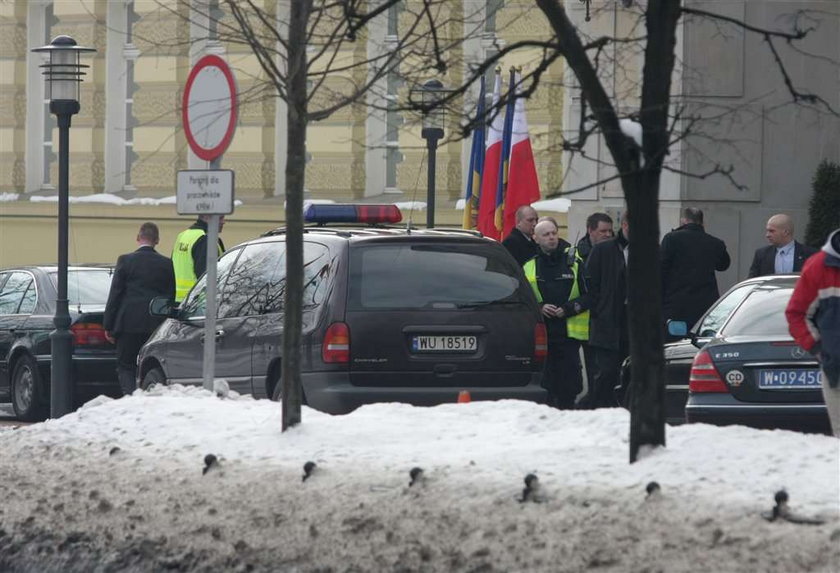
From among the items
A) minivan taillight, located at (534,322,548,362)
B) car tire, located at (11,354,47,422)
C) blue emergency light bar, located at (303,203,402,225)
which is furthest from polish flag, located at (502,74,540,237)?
minivan taillight, located at (534,322,548,362)

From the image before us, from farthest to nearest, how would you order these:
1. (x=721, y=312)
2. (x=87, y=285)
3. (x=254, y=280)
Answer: (x=87, y=285)
(x=254, y=280)
(x=721, y=312)

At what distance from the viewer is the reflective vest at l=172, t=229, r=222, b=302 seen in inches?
672

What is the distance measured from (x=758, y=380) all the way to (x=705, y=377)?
0.33 meters

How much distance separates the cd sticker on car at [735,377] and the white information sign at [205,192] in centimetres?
311

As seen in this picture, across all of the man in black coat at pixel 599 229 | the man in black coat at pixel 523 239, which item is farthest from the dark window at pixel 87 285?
the man in black coat at pixel 599 229

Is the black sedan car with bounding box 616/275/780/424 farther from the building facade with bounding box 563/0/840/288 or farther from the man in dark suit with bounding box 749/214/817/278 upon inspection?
the building facade with bounding box 563/0/840/288

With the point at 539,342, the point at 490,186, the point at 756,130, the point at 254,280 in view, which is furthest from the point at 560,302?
the point at 756,130

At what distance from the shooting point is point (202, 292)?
14164 mm

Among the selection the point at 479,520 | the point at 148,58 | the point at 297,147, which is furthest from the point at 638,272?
the point at 148,58

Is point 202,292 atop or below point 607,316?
atop

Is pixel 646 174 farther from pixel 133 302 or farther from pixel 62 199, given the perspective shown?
pixel 62 199

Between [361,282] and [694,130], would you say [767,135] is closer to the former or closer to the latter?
[361,282]

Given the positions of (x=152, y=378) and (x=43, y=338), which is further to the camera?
(x=43, y=338)

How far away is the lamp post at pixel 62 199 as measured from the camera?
16.5 m
